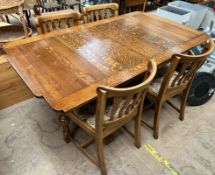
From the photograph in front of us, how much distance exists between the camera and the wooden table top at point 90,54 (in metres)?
1.13

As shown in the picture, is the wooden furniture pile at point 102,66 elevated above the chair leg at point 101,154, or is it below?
above

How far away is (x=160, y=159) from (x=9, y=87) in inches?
65.2

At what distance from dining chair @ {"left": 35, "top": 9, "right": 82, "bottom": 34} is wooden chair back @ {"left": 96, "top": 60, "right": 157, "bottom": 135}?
1.05 meters

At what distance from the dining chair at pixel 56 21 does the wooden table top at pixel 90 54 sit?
0.17 m

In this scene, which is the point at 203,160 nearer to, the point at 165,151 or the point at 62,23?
the point at 165,151

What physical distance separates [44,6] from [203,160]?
3.39 meters

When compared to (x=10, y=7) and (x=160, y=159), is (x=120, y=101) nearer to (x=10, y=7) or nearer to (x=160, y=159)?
(x=160, y=159)

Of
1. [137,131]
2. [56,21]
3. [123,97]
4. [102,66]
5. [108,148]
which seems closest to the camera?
[123,97]

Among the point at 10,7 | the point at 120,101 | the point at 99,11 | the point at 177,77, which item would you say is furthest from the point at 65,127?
the point at 10,7

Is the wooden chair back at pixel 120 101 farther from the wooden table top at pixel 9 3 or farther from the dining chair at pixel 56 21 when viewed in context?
the wooden table top at pixel 9 3

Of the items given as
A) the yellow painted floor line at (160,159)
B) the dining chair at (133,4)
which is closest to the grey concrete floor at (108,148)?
the yellow painted floor line at (160,159)

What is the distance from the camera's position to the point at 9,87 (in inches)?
76.8

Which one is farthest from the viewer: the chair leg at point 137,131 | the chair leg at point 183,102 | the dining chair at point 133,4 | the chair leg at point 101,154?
the dining chair at point 133,4

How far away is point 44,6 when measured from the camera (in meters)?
3.37
